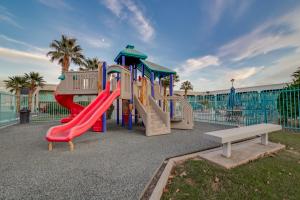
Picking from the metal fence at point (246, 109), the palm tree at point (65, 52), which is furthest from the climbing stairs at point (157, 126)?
the palm tree at point (65, 52)

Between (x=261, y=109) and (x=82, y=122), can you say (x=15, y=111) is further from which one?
(x=261, y=109)

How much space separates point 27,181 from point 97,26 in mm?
8739

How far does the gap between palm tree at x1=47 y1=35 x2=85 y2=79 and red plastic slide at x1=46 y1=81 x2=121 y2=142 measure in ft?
56.9

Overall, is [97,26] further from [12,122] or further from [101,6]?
[12,122]

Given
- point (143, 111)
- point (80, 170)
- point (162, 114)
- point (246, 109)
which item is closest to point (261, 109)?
point (246, 109)

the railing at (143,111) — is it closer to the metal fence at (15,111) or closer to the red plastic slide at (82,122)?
the red plastic slide at (82,122)

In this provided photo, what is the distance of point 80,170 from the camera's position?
9.65 ft

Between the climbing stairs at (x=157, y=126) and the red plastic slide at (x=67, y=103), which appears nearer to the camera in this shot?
the climbing stairs at (x=157, y=126)

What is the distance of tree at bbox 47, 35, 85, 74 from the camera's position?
65.7 ft

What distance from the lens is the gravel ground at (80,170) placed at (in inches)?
85.4

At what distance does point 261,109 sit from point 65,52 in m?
24.2

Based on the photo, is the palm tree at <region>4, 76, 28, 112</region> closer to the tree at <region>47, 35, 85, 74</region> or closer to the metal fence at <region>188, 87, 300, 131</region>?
the tree at <region>47, 35, 85, 74</region>

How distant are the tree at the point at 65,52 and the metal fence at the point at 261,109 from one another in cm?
2008

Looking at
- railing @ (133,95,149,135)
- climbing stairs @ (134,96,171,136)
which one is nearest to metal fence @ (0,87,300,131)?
climbing stairs @ (134,96,171,136)
